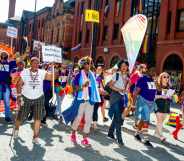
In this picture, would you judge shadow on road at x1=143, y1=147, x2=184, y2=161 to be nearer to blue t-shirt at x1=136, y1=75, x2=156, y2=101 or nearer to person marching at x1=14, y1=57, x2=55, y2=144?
blue t-shirt at x1=136, y1=75, x2=156, y2=101

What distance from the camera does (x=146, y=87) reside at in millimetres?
9703

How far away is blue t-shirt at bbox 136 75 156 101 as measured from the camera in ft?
31.8

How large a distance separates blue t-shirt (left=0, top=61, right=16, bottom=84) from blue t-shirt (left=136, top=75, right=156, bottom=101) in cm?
359

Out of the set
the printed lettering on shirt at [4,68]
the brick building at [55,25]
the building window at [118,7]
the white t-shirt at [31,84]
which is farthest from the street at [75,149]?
the brick building at [55,25]

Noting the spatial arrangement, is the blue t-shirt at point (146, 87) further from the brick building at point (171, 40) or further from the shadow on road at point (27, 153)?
the brick building at point (171, 40)

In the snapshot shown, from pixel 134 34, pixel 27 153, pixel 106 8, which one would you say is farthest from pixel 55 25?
pixel 27 153

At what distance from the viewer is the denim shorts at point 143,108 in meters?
9.71

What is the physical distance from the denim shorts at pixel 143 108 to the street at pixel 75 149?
593mm

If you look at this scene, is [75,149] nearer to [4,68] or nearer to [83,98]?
[83,98]

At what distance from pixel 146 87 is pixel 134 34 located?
1.48 meters

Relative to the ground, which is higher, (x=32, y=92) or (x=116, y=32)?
(x=116, y=32)

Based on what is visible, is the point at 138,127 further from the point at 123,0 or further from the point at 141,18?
the point at 123,0

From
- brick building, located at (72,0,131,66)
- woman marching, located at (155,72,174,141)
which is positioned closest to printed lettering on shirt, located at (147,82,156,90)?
woman marching, located at (155,72,174,141)

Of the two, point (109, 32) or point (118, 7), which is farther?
point (109, 32)
